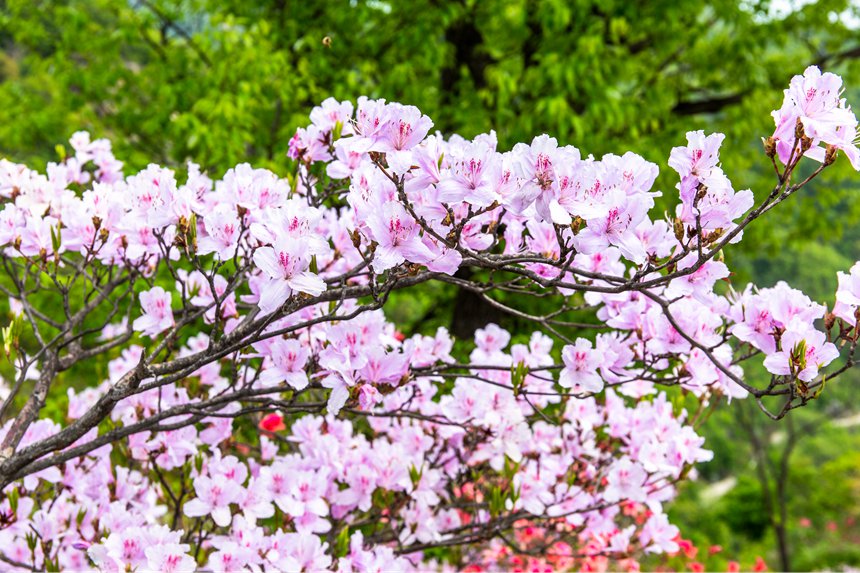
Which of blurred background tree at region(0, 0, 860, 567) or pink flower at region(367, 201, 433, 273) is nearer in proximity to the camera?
pink flower at region(367, 201, 433, 273)

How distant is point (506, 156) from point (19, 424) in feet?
5.68

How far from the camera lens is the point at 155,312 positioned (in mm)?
2074

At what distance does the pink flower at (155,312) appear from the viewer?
79.9 inches

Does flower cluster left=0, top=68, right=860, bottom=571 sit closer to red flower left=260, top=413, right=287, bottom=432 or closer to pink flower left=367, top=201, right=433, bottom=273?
pink flower left=367, top=201, right=433, bottom=273

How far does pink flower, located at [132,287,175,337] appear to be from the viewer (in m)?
2.03

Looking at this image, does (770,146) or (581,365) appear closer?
(770,146)

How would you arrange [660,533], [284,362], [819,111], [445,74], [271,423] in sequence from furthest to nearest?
[445,74] < [271,423] < [660,533] < [284,362] < [819,111]

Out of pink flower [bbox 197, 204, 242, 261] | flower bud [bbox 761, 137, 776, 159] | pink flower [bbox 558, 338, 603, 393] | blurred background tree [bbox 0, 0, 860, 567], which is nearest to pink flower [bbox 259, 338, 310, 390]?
pink flower [bbox 197, 204, 242, 261]

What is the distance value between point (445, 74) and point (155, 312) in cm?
492

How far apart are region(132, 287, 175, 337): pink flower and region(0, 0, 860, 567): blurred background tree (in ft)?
5.98

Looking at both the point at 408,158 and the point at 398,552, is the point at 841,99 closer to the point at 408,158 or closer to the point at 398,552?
the point at 408,158

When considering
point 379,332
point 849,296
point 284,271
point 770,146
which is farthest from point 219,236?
point 849,296

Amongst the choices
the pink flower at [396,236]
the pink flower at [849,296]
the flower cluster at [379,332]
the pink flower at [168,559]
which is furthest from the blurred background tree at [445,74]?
the pink flower at [849,296]

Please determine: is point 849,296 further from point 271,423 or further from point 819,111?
point 271,423
